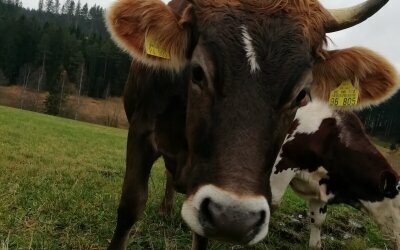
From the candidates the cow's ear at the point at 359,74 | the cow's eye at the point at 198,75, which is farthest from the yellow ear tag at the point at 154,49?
the cow's ear at the point at 359,74

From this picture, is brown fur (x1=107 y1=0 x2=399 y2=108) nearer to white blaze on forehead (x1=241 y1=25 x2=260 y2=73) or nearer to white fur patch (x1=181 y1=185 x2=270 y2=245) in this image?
white blaze on forehead (x1=241 y1=25 x2=260 y2=73)

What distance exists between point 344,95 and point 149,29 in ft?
5.69

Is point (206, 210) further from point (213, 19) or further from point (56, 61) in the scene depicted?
point (56, 61)

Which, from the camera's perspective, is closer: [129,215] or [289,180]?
[129,215]

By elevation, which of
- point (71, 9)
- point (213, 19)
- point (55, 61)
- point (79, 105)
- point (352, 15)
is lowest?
point (79, 105)

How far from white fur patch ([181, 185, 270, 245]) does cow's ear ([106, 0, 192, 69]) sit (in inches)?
51.4

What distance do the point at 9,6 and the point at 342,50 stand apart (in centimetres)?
14373

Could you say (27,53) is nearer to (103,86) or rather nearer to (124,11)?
(103,86)

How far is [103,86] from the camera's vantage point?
92125 mm

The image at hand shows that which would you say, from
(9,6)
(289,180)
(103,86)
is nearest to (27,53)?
(103,86)

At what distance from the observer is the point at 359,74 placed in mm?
4203

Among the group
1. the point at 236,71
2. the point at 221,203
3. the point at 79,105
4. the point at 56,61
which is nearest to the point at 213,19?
the point at 236,71

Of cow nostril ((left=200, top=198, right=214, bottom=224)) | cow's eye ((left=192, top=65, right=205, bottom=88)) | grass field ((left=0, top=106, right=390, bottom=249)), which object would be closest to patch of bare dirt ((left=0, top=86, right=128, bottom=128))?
grass field ((left=0, top=106, right=390, bottom=249))

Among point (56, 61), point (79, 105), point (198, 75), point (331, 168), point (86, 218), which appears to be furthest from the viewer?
point (56, 61)
